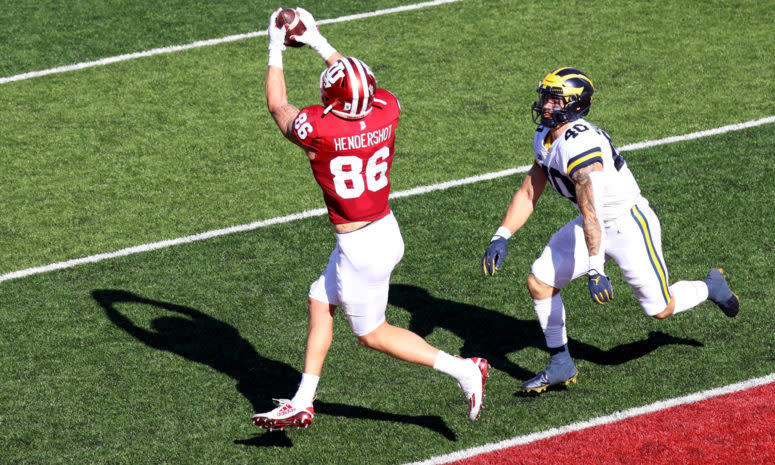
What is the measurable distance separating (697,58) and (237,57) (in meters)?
5.70

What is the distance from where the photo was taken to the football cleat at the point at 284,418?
19.1 ft

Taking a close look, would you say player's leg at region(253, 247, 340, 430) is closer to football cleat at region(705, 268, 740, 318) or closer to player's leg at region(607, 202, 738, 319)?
player's leg at region(607, 202, 738, 319)

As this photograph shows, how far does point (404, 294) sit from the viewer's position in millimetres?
8164

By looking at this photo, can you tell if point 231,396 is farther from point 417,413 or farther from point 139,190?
point 139,190

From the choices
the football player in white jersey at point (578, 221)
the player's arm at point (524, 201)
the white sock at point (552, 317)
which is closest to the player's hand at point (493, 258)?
the football player in white jersey at point (578, 221)

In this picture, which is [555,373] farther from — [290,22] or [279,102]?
[290,22]

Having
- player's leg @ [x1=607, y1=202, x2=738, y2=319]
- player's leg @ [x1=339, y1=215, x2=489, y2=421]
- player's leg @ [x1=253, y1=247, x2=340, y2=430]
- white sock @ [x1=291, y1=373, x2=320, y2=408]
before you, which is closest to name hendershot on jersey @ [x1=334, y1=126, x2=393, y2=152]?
player's leg @ [x1=339, y1=215, x2=489, y2=421]

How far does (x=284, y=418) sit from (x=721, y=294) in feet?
10.2

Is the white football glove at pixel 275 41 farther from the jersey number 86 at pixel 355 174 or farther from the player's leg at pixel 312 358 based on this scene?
the player's leg at pixel 312 358

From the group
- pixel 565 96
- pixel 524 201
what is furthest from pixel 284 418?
pixel 565 96

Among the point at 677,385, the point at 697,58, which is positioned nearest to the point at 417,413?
the point at 677,385

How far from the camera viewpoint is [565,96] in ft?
21.0

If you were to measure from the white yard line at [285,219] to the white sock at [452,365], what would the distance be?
3.71 metres

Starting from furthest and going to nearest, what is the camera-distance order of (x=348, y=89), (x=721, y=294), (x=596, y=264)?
(x=721, y=294) < (x=596, y=264) < (x=348, y=89)
